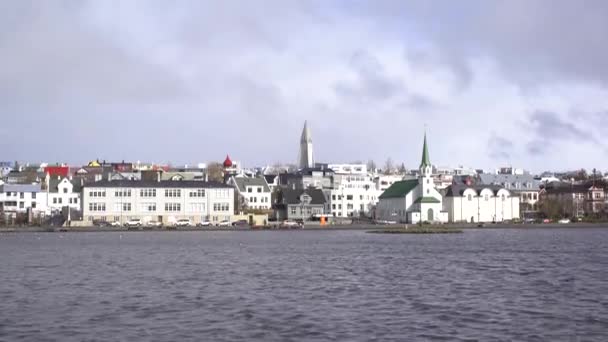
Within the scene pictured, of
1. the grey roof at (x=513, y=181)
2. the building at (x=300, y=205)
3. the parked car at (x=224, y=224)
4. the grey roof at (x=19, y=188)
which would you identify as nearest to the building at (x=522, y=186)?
the grey roof at (x=513, y=181)

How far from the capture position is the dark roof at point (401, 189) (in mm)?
146000

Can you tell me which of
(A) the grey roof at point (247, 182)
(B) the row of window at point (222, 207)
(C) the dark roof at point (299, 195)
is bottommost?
(B) the row of window at point (222, 207)

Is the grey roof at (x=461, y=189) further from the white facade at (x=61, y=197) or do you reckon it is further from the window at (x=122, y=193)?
the white facade at (x=61, y=197)

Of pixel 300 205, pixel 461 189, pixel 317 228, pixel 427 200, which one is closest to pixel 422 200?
pixel 427 200

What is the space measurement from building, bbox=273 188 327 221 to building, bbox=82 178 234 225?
17919mm

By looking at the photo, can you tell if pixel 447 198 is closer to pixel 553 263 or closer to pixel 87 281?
pixel 553 263

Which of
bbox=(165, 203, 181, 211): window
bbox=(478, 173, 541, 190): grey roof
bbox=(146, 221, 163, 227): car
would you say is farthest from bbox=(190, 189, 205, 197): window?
bbox=(478, 173, 541, 190): grey roof

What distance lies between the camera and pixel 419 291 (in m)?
37.4

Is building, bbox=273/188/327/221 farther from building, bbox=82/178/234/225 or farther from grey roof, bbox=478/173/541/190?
grey roof, bbox=478/173/541/190

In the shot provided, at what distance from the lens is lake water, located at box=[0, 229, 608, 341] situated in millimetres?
26672

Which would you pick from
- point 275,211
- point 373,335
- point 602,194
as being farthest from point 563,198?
point 373,335

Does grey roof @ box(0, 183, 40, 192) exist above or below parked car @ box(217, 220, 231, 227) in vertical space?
above

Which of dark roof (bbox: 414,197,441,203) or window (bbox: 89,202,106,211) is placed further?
dark roof (bbox: 414,197,441,203)

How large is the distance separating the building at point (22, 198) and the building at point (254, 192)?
106 feet
